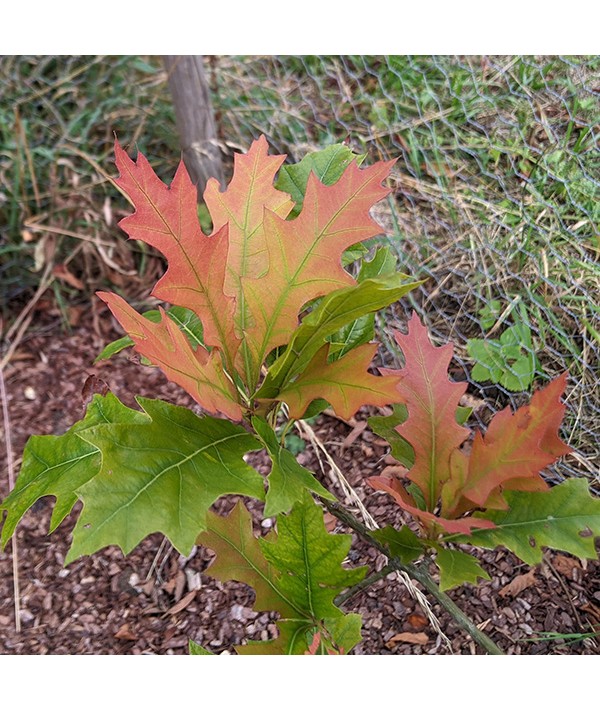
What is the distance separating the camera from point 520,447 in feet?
2.41

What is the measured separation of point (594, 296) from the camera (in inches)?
61.2

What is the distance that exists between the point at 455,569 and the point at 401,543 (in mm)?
78

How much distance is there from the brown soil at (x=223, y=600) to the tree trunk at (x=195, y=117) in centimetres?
80

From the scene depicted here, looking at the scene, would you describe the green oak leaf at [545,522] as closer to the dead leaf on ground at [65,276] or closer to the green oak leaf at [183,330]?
the green oak leaf at [183,330]

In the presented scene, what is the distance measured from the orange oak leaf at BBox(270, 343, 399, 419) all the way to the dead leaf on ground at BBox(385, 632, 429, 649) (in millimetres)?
608

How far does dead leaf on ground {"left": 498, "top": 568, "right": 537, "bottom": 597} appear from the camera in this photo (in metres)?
1.26

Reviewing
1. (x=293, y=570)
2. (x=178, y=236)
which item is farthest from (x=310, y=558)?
(x=178, y=236)

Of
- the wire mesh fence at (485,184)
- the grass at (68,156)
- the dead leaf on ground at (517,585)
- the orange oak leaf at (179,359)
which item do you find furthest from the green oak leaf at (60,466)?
the grass at (68,156)

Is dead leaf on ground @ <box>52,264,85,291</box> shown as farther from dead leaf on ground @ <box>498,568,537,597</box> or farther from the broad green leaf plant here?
dead leaf on ground @ <box>498,568,537,597</box>

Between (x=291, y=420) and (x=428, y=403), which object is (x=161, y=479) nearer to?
(x=291, y=420)

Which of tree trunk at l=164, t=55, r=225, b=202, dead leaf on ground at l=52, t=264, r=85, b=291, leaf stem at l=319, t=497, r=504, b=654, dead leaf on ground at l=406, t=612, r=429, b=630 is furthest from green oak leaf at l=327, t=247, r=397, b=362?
dead leaf on ground at l=52, t=264, r=85, b=291

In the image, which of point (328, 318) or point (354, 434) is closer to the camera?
point (328, 318)

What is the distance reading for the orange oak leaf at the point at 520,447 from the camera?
731mm

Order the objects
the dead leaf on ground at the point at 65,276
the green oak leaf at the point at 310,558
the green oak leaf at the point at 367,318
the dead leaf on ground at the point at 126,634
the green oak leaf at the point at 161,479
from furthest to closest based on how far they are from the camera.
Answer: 1. the dead leaf on ground at the point at 65,276
2. the dead leaf on ground at the point at 126,634
3. the green oak leaf at the point at 367,318
4. the green oak leaf at the point at 310,558
5. the green oak leaf at the point at 161,479
